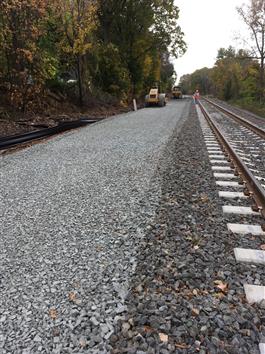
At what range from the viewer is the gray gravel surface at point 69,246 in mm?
2443

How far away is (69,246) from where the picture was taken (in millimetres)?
3695

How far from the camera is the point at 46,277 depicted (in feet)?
10.2

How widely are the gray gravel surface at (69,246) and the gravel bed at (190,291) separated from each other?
0.15 metres

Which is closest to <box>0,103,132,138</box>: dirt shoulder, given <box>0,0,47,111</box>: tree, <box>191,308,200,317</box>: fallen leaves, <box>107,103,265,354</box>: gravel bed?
<box>0,0,47,111</box>: tree

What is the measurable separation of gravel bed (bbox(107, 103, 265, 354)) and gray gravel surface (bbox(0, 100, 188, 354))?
0.15 meters

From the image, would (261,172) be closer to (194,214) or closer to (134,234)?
(194,214)

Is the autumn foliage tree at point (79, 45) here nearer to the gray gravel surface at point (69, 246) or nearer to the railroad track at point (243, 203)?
the gray gravel surface at point (69, 246)

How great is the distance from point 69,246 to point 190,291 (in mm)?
1533

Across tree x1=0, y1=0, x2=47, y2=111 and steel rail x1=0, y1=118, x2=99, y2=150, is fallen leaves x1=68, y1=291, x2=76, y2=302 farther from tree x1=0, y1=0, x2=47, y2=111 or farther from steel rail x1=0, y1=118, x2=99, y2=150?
tree x1=0, y1=0, x2=47, y2=111

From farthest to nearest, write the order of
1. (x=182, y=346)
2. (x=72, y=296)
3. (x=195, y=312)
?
(x=72, y=296) → (x=195, y=312) → (x=182, y=346)

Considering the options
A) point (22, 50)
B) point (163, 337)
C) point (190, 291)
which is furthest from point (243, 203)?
point (22, 50)

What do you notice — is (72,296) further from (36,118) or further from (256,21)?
(256,21)

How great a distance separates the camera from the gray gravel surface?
2.44m

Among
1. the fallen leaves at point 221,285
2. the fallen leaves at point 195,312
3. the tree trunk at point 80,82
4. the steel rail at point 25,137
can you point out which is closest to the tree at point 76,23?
the tree trunk at point 80,82
